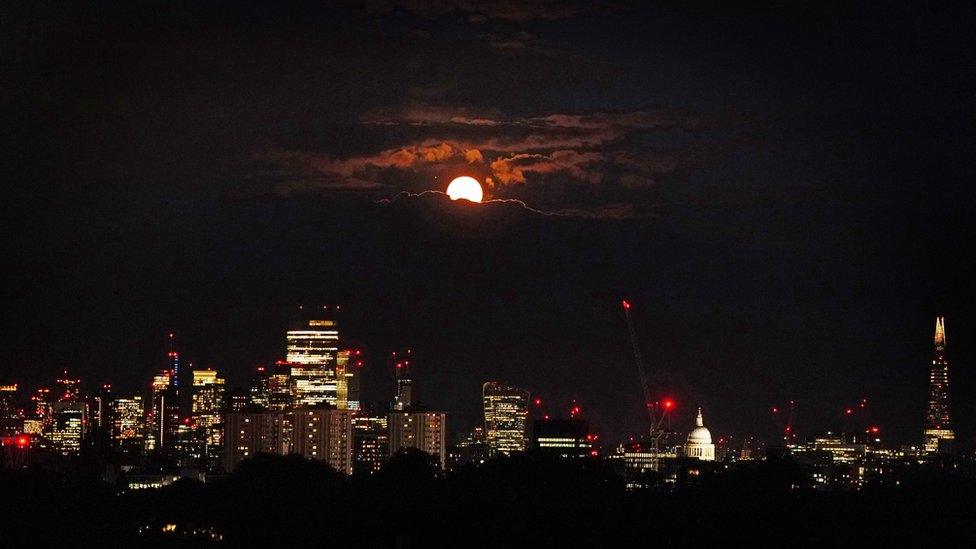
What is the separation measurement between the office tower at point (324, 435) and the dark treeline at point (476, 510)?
58.5 metres

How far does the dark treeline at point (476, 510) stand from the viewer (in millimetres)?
83312

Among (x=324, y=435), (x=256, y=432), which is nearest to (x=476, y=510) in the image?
(x=324, y=435)

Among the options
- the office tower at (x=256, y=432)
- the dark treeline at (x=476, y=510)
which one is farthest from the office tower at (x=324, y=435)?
the dark treeline at (x=476, y=510)

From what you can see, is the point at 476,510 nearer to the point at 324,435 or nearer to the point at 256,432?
the point at 324,435

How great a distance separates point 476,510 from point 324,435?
10356 cm

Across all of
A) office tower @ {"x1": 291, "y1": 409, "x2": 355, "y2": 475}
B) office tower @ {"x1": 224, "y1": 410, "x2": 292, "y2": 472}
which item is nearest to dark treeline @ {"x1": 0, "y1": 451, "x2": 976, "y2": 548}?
office tower @ {"x1": 291, "y1": 409, "x2": 355, "y2": 475}

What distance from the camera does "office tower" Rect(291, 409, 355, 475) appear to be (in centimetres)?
19200

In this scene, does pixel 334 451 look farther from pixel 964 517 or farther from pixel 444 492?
pixel 964 517

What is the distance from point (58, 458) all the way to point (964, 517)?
124 m

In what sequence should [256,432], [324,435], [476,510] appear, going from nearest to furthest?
1. [476,510]
2. [324,435]
3. [256,432]

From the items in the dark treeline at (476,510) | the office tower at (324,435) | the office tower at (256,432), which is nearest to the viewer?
the dark treeline at (476,510)

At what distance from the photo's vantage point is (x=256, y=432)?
196375 mm

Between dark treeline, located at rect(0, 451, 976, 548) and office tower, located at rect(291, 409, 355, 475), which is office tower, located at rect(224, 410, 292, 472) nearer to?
office tower, located at rect(291, 409, 355, 475)

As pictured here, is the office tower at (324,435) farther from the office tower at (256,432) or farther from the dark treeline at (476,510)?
the dark treeline at (476,510)
